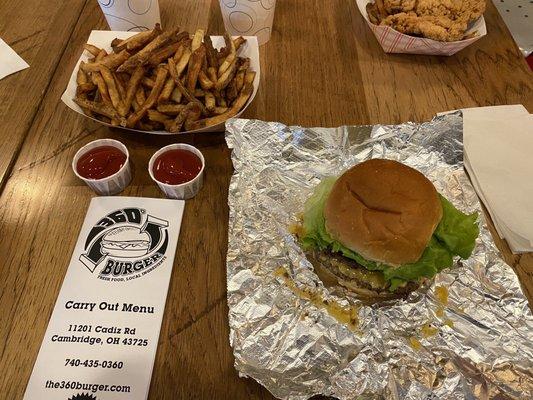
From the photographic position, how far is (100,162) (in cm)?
132

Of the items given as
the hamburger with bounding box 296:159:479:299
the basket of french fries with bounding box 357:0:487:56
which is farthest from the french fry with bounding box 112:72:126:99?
the basket of french fries with bounding box 357:0:487:56

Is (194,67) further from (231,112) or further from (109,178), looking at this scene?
(109,178)

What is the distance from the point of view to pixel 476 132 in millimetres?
1512

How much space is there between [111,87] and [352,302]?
1.09m

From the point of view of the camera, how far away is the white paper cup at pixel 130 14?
1584 millimetres

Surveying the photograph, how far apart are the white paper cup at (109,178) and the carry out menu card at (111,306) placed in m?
0.04

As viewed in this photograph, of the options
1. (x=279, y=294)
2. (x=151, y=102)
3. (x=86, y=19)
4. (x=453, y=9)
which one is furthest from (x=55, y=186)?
(x=453, y=9)

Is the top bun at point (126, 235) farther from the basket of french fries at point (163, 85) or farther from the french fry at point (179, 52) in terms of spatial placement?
the french fry at point (179, 52)

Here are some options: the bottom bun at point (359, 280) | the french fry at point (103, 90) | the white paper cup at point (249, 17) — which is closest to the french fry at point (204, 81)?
the french fry at point (103, 90)

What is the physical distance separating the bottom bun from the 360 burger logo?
0.52 m

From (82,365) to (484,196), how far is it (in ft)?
4.53

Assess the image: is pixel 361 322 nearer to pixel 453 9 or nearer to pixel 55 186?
pixel 55 186

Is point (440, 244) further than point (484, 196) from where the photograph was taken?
No

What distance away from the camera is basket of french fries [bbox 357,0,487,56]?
5.40ft
